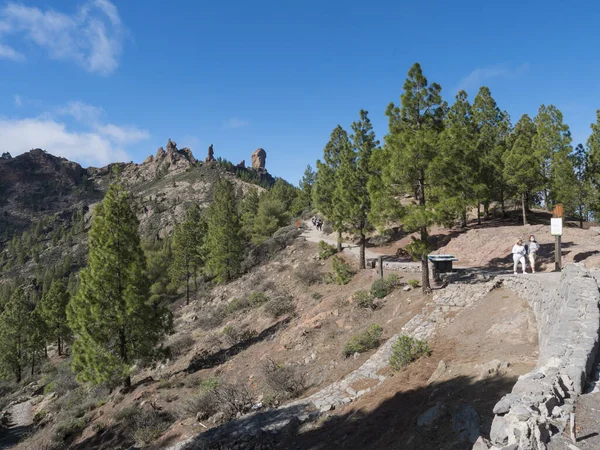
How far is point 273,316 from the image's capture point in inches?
934

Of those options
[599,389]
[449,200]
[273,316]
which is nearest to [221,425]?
[599,389]

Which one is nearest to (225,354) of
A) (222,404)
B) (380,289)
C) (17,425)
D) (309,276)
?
(222,404)

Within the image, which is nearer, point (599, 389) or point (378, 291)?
point (599, 389)

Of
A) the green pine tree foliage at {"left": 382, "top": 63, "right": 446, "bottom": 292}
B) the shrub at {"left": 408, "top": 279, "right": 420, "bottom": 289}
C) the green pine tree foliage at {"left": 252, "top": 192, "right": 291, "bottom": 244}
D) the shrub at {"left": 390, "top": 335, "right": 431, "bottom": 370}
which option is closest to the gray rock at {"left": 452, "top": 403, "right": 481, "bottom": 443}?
the shrub at {"left": 390, "top": 335, "right": 431, "bottom": 370}

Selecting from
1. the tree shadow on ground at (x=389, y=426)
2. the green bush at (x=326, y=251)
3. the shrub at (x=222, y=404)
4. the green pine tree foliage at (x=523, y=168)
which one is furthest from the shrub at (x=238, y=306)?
the green pine tree foliage at (x=523, y=168)

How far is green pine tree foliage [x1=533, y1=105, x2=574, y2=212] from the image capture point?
86.8 feet

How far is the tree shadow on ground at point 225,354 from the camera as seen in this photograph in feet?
63.5

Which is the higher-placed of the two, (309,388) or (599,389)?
(599,389)

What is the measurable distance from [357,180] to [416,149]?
9183 mm

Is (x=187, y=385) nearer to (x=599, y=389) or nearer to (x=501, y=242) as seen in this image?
(x=599, y=389)

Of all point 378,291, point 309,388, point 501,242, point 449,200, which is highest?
point 449,200

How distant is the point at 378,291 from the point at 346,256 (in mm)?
11948

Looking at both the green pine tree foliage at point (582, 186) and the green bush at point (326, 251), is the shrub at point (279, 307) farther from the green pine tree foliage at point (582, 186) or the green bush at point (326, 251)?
the green pine tree foliage at point (582, 186)

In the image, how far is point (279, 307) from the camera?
24.0m
